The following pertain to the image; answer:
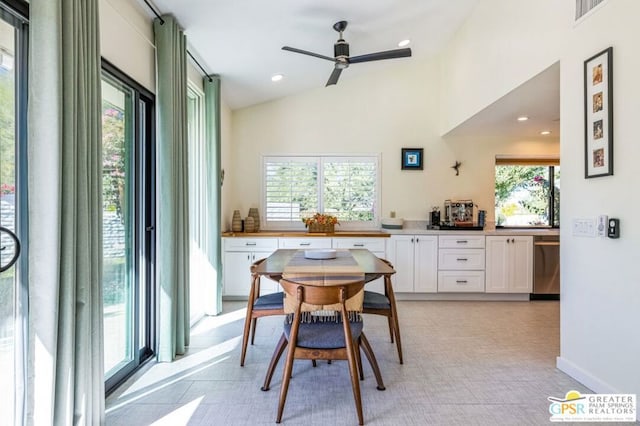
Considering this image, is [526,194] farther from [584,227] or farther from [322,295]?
[322,295]

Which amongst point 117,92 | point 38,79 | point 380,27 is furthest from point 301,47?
point 38,79

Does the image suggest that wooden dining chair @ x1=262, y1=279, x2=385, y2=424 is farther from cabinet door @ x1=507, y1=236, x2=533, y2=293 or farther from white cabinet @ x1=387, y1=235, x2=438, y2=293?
cabinet door @ x1=507, y1=236, x2=533, y2=293

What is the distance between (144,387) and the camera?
2.43 meters

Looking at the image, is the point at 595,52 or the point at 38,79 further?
the point at 595,52

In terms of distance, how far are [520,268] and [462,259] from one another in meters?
0.75

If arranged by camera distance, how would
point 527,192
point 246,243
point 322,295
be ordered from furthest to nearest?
point 527,192
point 246,243
point 322,295

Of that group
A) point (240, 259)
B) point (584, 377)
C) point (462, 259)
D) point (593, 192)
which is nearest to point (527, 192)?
point (462, 259)

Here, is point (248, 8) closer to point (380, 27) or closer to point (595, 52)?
point (380, 27)

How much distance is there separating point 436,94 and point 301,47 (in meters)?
2.36

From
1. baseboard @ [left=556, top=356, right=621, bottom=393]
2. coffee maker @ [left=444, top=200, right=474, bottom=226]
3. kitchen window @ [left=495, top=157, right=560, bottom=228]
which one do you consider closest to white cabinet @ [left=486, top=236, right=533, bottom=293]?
coffee maker @ [left=444, top=200, right=474, bottom=226]

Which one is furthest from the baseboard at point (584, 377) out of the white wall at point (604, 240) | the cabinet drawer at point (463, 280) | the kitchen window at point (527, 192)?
the kitchen window at point (527, 192)

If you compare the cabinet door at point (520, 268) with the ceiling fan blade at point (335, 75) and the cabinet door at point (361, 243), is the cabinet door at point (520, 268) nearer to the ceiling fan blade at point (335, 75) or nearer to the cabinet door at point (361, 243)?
the cabinet door at point (361, 243)

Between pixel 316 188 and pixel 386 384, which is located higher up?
pixel 316 188

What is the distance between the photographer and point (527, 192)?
17.5 ft
